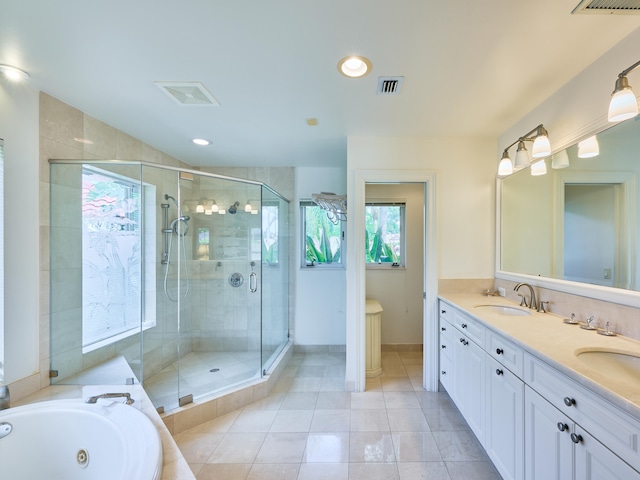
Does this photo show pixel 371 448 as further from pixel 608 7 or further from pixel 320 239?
pixel 608 7

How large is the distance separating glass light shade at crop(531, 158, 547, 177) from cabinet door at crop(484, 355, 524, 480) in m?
1.36

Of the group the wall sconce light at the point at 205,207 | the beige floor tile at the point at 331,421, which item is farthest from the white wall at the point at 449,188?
the wall sconce light at the point at 205,207

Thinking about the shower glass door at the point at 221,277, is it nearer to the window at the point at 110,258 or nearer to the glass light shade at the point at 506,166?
the window at the point at 110,258

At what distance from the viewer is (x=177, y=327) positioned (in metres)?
2.77

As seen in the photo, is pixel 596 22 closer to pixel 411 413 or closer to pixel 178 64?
pixel 178 64

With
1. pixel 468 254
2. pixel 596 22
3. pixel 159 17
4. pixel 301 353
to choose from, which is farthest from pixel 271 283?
pixel 596 22

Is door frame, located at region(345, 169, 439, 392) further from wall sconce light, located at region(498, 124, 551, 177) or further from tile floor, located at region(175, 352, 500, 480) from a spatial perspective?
wall sconce light, located at region(498, 124, 551, 177)

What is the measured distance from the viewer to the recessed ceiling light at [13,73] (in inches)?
60.6

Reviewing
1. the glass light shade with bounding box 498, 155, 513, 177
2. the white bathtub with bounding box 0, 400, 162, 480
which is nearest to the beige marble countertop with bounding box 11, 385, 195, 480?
the white bathtub with bounding box 0, 400, 162, 480

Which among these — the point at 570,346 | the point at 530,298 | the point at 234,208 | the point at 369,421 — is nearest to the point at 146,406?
the point at 369,421

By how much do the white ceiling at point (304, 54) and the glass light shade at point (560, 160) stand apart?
0.37m

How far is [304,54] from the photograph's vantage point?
56.2 inches

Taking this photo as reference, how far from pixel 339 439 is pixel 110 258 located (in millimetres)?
2310

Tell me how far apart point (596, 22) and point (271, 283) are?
123 inches
